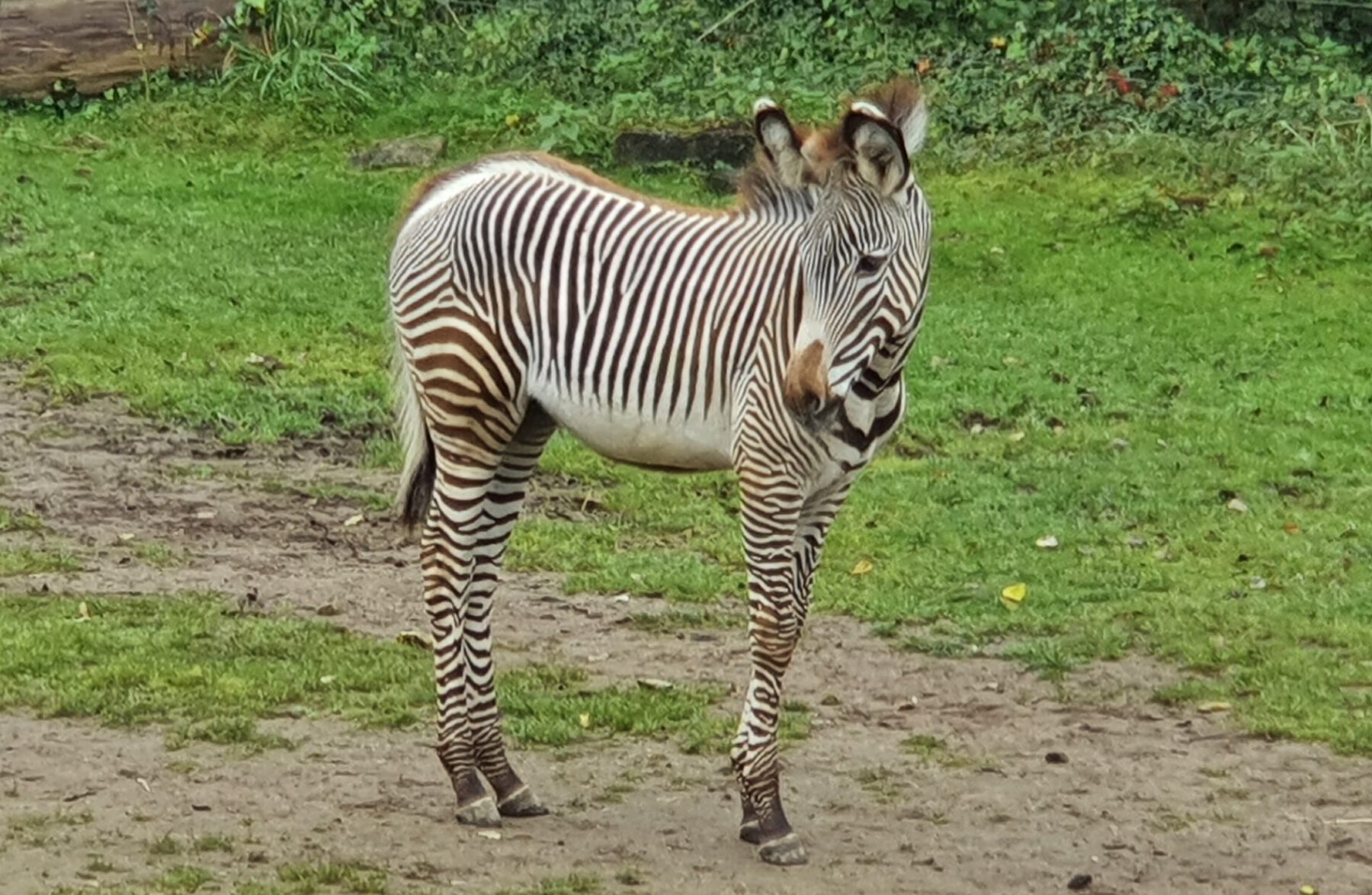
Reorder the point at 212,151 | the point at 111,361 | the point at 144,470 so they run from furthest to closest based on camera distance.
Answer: the point at 212,151 → the point at 111,361 → the point at 144,470

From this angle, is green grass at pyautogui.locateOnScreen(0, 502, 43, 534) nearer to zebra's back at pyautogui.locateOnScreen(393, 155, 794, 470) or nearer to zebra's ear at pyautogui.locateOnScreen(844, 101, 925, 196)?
zebra's back at pyautogui.locateOnScreen(393, 155, 794, 470)

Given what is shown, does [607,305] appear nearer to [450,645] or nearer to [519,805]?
[450,645]

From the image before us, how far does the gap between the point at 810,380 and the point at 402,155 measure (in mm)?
10140

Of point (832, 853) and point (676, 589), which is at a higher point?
point (832, 853)

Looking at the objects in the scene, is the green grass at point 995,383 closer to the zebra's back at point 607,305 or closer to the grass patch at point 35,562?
the grass patch at point 35,562

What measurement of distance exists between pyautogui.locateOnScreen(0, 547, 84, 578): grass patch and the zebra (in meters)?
2.66

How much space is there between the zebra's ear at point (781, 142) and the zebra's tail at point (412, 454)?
1.38 metres

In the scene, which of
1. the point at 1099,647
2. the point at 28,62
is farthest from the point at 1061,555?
the point at 28,62

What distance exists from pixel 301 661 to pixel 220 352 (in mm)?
4269

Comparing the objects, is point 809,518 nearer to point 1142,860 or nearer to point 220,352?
point 1142,860

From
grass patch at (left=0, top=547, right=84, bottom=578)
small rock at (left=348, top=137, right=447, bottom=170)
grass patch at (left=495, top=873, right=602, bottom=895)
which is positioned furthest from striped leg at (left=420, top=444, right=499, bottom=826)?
small rock at (left=348, top=137, right=447, bottom=170)

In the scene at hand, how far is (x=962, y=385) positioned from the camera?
Result: 11.7m

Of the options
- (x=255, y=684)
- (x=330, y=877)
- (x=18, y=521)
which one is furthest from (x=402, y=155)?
(x=330, y=877)

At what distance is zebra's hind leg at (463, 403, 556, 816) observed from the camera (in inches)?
257
